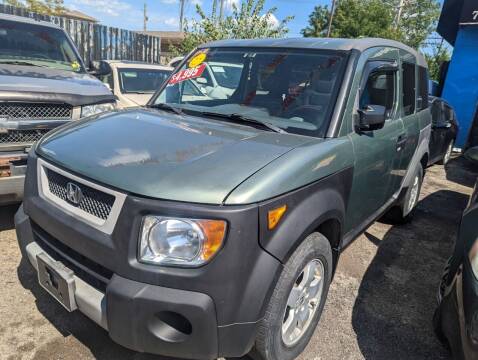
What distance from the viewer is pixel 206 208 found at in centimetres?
172

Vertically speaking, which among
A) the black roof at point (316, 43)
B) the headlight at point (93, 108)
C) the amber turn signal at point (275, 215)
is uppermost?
the black roof at point (316, 43)

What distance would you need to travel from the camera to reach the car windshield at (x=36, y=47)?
4.68m

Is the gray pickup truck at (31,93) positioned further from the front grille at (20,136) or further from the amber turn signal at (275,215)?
the amber turn signal at (275,215)

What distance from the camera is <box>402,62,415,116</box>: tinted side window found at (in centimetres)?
372

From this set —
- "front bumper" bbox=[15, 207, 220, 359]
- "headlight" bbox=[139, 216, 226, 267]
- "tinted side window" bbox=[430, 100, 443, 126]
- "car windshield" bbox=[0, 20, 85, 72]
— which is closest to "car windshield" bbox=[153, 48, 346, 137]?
"headlight" bbox=[139, 216, 226, 267]

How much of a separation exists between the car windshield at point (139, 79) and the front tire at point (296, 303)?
6.09m

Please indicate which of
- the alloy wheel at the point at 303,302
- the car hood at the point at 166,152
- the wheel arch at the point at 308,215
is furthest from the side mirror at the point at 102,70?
the alloy wheel at the point at 303,302

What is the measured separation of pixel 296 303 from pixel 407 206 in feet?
9.07

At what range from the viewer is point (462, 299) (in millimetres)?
2035

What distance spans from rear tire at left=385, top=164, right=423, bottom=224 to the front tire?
2.19 meters

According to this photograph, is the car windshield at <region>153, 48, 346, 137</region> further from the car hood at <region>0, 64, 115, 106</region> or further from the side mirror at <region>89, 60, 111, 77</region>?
the side mirror at <region>89, 60, 111, 77</region>

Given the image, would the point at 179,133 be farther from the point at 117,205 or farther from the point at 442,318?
the point at 442,318

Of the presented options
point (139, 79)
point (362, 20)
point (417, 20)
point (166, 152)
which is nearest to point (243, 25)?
point (139, 79)

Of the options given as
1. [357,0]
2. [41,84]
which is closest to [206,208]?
[41,84]
